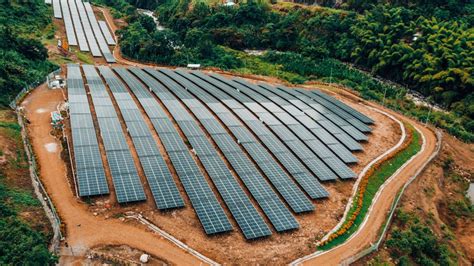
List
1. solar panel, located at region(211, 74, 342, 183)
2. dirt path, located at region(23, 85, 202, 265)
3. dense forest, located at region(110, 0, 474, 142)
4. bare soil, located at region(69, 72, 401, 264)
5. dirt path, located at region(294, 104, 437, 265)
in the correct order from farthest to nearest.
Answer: dense forest, located at region(110, 0, 474, 142)
solar panel, located at region(211, 74, 342, 183)
dirt path, located at region(294, 104, 437, 265)
bare soil, located at region(69, 72, 401, 264)
dirt path, located at region(23, 85, 202, 265)

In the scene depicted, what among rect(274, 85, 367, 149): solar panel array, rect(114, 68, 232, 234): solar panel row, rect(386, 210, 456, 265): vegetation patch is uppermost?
rect(114, 68, 232, 234): solar panel row

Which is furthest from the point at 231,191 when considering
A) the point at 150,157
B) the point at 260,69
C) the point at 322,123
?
the point at 260,69

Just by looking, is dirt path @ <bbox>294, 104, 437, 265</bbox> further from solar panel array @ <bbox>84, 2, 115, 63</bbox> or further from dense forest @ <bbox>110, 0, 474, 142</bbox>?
solar panel array @ <bbox>84, 2, 115, 63</bbox>

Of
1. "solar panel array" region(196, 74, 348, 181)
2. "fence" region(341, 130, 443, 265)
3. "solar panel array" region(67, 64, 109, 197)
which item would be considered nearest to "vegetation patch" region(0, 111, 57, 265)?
"solar panel array" region(67, 64, 109, 197)

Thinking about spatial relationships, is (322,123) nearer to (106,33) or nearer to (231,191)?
(231,191)

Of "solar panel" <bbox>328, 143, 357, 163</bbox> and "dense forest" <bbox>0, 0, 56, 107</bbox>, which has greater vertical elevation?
"dense forest" <bbox>0, 0, 56, 107</bbox>

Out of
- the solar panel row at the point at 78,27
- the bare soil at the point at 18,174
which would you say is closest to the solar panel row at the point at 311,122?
the bare soil at the point at 18,174

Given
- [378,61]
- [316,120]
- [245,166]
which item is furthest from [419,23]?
[245,166]
